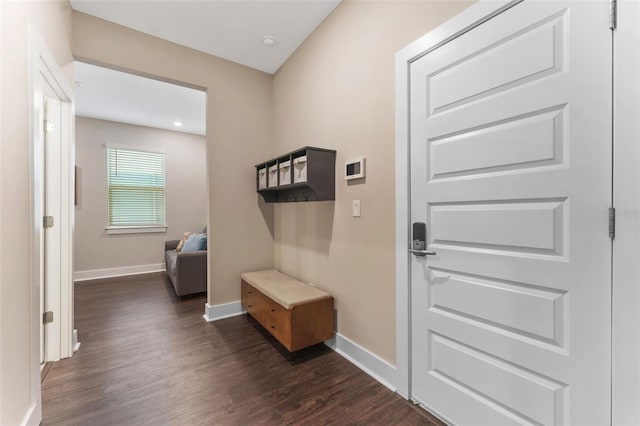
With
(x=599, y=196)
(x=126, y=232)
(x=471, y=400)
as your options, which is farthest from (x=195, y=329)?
(x=126, y=232)

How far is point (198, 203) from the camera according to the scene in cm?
577

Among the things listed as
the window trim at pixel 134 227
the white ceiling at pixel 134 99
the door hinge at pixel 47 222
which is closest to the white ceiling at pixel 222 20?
the white ceiling at pixel 134 99

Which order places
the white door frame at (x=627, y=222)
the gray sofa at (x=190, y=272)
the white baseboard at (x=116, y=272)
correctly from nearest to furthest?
the white door frame at (x=627, y=222) → the gray sofa at (x=190, y=272) → the white baseboard at (x=116, y=272)

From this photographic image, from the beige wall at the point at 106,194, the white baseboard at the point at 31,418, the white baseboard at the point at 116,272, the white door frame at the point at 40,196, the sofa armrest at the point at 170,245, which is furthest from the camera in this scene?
the sofa armrest at the point at 170,245

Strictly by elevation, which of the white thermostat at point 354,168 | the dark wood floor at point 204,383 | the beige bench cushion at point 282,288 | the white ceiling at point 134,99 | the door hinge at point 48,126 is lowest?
the dark wood floor at point 204,383

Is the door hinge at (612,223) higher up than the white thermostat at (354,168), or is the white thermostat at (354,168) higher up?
the white thermostat at (354,168)

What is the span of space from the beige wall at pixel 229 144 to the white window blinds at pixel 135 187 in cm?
322

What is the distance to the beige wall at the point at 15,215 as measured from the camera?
1.19m

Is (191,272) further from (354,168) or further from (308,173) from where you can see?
(354,168)

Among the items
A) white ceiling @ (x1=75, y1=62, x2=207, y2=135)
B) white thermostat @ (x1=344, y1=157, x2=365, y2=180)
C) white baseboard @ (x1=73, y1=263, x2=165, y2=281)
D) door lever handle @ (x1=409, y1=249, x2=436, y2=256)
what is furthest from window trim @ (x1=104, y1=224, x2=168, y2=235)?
door lever handle @ (x1=409, y1=249, x2=436, y2=256)

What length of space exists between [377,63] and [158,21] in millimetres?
2031

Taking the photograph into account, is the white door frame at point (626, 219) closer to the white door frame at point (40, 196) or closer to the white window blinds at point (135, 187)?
the white door frame at point (40, 196)

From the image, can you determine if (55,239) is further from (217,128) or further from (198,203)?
(198,203)

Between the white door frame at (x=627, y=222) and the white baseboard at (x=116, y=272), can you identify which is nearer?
the white door frame at (x=627, y=222)
